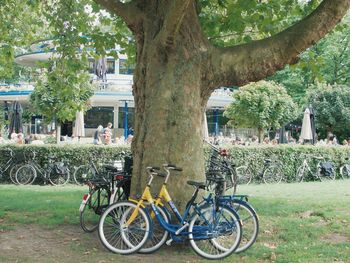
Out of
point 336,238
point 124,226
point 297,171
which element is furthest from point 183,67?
point 297,171

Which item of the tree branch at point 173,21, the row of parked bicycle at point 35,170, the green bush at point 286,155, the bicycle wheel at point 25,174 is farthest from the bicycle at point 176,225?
the bicycle wheel at point 25,174

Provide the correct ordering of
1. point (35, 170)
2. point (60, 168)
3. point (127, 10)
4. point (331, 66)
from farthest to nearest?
point (331, 66) < point (35, 170) < point (60, 168) < point (127, 10)

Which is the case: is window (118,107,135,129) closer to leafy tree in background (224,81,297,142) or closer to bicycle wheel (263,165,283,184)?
leafy tree in background (224,81,297,142)

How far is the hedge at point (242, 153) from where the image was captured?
16406mm

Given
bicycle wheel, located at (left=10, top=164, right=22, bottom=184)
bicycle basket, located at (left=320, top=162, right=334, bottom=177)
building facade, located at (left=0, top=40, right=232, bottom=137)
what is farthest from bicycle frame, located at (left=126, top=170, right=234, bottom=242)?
building facade, located at (left=0, top=40, right=232, bottom=137)

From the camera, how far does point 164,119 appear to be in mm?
6816

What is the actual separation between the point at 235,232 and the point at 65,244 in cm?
226

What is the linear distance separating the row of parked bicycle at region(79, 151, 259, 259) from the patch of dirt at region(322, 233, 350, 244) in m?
1.35

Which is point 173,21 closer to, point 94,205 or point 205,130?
point 94,205

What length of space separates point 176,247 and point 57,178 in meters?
10.4

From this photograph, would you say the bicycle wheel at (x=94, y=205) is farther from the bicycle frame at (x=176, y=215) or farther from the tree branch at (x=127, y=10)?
the tree branch at (x=127, y=10)

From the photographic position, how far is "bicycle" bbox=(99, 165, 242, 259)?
6.21 metres

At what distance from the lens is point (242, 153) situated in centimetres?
1762

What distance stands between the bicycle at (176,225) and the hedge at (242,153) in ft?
28.5
